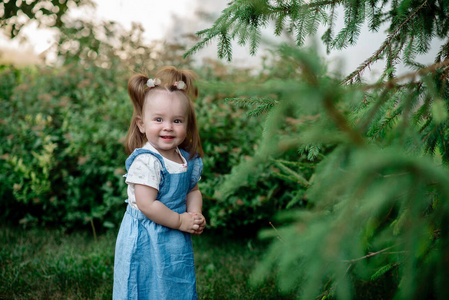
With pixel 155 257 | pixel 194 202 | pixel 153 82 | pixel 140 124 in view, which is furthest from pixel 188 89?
pixel 155 257

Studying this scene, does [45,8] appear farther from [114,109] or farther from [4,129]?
[4,129]

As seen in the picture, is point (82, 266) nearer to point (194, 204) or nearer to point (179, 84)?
point (194, 204)

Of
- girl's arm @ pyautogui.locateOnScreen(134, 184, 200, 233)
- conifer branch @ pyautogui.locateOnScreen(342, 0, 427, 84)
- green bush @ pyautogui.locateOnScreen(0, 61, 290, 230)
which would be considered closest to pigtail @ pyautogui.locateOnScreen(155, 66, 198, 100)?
girl's arm @ pyautogui.locateOnScreen(134, 184, 200, 233)

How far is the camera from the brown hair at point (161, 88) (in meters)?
1.88

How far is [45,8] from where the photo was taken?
131 inches

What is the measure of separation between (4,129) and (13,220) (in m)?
0.99

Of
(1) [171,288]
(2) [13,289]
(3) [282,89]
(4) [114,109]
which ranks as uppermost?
(4) [114,109]

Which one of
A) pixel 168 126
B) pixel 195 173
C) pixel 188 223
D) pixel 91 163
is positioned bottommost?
pixel 188 223

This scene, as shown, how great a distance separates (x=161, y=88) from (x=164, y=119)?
164 mm

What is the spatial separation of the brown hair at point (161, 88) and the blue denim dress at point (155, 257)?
0.23 m

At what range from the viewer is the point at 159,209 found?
1719 mm

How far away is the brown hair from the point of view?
6.18 ft

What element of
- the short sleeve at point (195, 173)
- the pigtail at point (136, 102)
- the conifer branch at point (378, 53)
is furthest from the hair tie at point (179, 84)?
the conifer branch at point (378, 53)

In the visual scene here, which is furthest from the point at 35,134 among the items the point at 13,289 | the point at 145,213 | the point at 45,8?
the point at 145,213
